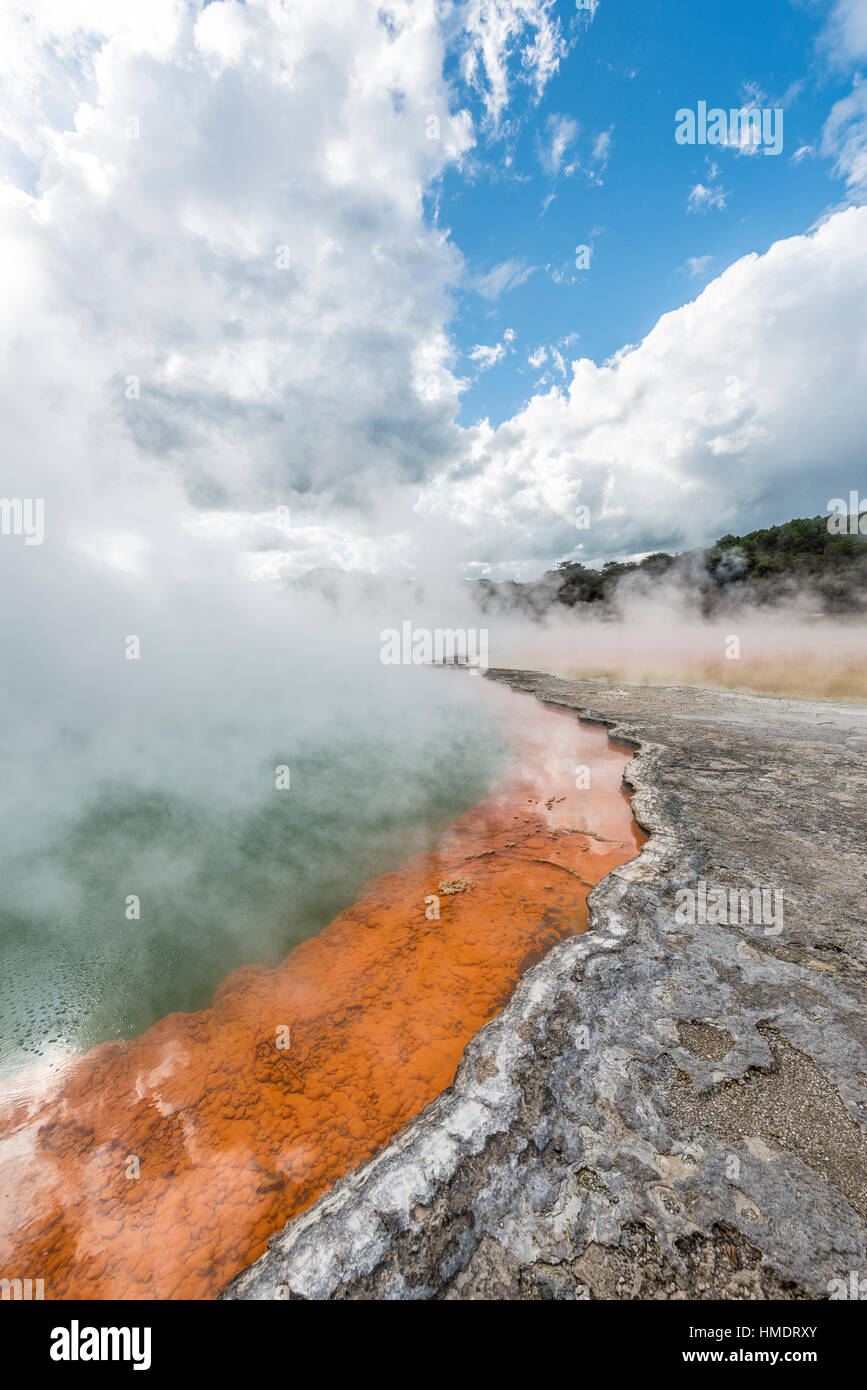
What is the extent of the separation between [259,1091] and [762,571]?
136ft

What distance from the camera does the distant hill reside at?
29328 millimetres

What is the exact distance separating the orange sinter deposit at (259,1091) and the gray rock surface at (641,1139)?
69cm

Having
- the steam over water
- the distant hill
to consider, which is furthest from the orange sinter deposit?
the distant hill

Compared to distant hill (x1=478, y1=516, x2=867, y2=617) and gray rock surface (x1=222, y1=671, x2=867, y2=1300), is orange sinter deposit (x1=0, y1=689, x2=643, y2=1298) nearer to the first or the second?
gray rock surface (x1=222, y1=671, x2=867, y2=1300)

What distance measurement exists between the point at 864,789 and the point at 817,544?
119ft

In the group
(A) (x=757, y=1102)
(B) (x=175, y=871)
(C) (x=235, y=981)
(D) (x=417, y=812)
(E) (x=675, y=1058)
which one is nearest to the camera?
(A) (x=757, y=1102)

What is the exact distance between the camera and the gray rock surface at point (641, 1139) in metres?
1.95

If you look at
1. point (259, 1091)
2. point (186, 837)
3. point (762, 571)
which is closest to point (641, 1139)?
point (259, 1091)

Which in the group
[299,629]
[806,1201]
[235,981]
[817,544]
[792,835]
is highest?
[817,544]

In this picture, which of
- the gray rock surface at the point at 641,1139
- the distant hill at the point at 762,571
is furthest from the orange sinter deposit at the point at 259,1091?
the distant hill at the point at 762,571

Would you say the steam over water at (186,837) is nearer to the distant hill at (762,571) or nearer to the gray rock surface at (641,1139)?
the gray rock surface at (641,1139)
